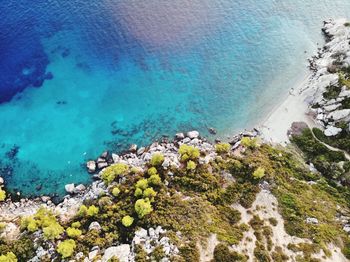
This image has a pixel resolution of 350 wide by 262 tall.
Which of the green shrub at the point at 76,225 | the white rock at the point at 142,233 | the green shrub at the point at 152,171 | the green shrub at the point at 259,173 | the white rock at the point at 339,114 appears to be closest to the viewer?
the white rock at the point at 142,233

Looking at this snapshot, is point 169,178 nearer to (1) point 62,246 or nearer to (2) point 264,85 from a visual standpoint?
(1) point 62,246

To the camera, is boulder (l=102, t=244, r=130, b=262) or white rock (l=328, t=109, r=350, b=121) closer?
boulder (l=102, t=244, r=130, b=262)

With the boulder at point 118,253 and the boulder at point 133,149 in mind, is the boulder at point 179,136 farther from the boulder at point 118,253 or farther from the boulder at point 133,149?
the boulder at point 118,253

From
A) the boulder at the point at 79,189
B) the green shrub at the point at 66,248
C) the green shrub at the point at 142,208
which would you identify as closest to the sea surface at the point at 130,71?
the boulder at the point at 79,189

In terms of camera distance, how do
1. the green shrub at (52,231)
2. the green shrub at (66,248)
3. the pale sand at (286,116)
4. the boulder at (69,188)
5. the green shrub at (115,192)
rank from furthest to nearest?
1. the pale sand at (286,116)
2. the boulder at (69,188)
3. the green shrub at (115,192)
4. the green shrub at (52,231)
5. the green shrub at (66,248)

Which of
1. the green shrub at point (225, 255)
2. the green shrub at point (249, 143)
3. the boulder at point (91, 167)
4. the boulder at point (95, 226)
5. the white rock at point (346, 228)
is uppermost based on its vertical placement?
the green shrub at point (249, 143)

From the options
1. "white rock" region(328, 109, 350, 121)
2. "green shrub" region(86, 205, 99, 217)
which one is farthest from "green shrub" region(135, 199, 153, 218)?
"white rock" region(328, 109, 350, 121)

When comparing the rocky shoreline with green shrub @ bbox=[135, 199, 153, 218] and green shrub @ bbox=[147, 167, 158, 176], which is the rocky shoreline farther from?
green shrub @ bbox=[135, 199, 153, 218]
